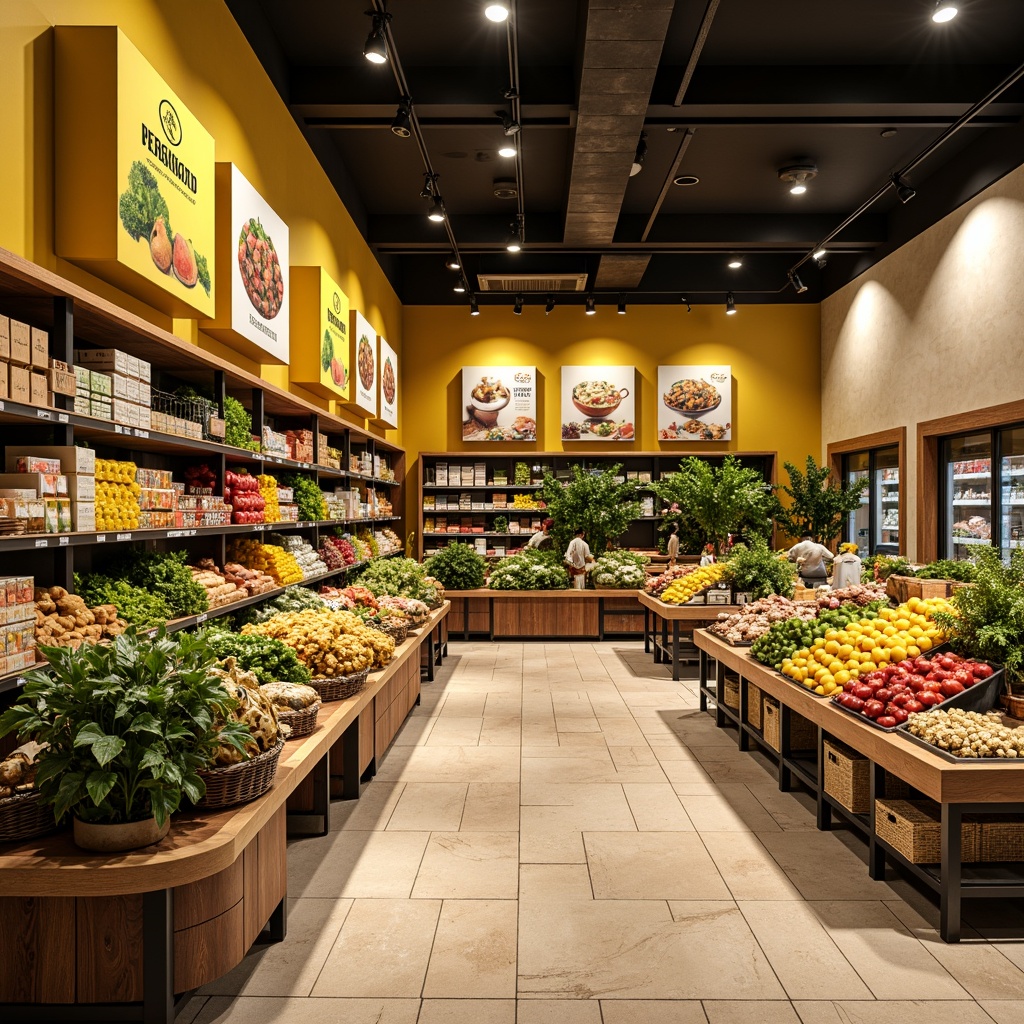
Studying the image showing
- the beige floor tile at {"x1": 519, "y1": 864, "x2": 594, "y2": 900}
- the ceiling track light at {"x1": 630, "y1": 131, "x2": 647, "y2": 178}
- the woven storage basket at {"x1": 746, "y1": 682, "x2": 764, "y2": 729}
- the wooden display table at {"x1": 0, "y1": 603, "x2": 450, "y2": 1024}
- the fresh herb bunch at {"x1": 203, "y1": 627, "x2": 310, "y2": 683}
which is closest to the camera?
the wooden display table at {"x1": 0, "y1": 603, "x2": 450, "y2": 1024}

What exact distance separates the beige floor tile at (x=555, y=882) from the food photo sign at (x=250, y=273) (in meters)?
3.67

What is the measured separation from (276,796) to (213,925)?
433mm

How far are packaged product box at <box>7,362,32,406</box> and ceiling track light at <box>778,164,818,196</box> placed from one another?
874 centimetres

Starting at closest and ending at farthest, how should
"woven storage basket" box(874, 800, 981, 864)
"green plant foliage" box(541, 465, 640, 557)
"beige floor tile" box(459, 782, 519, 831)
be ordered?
"woven storage basket" box(874, 800, 981, 864), "beige floor tile" box(459, 782, 519, 831), "green plant foliage" box(541, 465, 640, 557)

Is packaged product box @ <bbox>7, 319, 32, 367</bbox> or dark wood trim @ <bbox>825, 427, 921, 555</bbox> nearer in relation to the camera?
packaged product box @ <bbox>7, 319, 32, 367</bbox>

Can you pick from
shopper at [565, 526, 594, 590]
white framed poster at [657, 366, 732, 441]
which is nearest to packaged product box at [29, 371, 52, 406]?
shopper at [565, 526, 594, 590]

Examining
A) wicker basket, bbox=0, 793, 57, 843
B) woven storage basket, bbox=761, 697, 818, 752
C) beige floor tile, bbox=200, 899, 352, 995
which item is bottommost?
beige floor tile, bbox=200, 899, 352, 995

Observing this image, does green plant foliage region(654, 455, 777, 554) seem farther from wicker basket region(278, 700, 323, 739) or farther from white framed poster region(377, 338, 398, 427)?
wicker basket region(278, 700, 323, 739)

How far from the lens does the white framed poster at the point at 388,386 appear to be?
1067 cm

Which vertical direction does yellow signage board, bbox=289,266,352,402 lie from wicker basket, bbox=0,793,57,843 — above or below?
above

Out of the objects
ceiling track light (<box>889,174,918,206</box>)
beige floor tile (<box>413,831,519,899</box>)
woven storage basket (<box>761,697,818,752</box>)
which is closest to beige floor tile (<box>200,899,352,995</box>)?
beige floor tile (<box>413,831,519,899</box>)

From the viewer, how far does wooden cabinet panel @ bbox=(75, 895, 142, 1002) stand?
2402mm

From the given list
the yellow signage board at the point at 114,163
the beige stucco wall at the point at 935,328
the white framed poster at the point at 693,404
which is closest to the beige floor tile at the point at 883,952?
the yellow signage board at the point at 114,163

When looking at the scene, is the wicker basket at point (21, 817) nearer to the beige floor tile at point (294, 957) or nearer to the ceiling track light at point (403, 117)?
the beige floor tile at point (294, 957)
